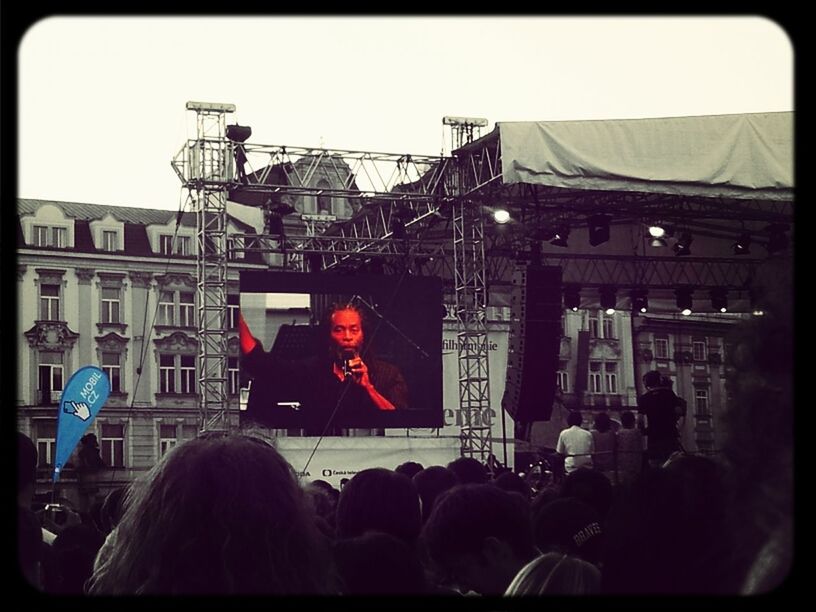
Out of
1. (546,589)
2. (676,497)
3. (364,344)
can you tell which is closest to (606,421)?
(364,344)

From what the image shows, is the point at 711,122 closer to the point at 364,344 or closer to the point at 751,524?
the point at 364,344

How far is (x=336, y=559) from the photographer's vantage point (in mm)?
2209

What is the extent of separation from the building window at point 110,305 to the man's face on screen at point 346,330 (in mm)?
26325

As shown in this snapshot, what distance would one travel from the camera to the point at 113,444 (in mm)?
40312

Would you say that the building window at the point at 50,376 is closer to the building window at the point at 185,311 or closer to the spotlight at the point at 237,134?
the building window at the point at 185,311

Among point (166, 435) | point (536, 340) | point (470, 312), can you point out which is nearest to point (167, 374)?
point (166, 435)

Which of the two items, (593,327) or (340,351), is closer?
(340,351)

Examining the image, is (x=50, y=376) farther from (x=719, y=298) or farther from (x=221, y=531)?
(x=221, y=531)

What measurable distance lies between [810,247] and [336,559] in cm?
132

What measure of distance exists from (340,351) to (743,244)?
6.01m

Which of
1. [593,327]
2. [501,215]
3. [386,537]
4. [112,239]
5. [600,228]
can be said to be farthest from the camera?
[593,327]

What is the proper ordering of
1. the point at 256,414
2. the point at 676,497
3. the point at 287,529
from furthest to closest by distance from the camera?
the point at 256,414
the point at 287,529
the point at 676,497

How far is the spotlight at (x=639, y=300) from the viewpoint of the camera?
20633 mm

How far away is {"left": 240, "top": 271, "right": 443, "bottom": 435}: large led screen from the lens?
17141mm
